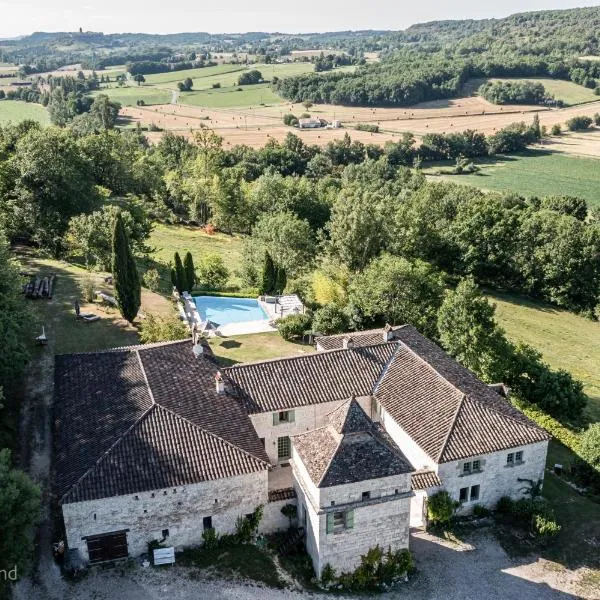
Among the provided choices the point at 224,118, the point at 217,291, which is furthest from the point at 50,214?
the point at 224,118

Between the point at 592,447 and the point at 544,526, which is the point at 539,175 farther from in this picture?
the point at 544,526

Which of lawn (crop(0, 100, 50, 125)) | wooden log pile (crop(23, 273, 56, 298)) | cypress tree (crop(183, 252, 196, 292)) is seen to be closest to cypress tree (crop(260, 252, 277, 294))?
cypress tree (crop(183, 252, 196, 292))

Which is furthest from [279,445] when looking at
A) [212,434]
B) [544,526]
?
[544,526]

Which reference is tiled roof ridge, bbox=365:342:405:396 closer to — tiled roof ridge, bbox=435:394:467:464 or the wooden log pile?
tiled roof ridge, bbox=435:394:467:464

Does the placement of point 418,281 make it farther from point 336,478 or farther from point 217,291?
point 336,478

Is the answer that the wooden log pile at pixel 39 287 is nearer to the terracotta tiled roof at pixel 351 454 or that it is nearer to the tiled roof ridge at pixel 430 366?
the tiled roof ridge at pixel 430 366

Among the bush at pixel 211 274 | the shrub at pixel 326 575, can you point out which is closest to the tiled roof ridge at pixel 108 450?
the shrub at pixel 326 575
